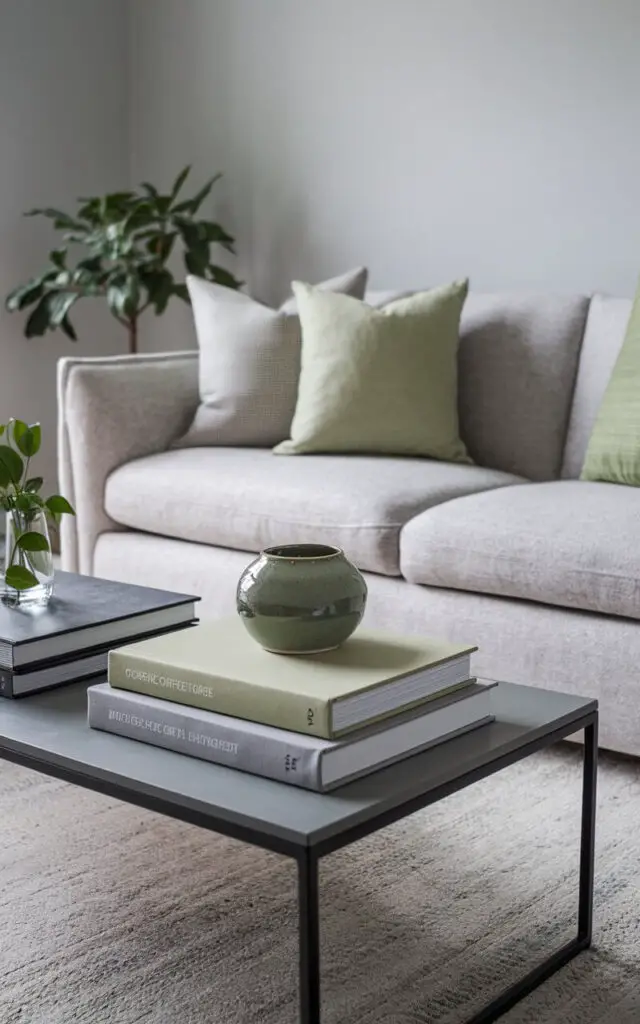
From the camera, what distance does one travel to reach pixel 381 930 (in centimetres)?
164

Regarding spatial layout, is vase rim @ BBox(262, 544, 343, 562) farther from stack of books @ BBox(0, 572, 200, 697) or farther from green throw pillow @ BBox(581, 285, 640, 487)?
green throw pillow @ BBox(581, 285, 640, 487)

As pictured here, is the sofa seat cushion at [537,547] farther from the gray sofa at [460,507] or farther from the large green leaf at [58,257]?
the large green leaf at [58,257]

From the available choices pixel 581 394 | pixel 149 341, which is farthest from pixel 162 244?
pixel 581 394

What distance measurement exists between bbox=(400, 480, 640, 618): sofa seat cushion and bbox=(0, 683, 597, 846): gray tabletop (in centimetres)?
63

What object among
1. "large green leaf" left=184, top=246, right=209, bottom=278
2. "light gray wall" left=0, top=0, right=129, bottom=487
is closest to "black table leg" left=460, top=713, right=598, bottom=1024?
"large green leaf" left=184, top=246, right=209, bottom=278

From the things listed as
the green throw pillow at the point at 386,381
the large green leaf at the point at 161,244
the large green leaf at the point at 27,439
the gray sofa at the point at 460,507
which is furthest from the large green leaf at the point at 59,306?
the large green leaf at the point at 27,439

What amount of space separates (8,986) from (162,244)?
9.71ft

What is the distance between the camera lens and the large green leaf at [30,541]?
5.58 ft

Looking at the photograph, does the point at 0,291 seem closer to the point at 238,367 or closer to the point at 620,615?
the point at 238,367

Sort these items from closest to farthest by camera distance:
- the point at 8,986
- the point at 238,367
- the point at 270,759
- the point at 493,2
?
1. the point at 270,759
2. the point at 8,986
3. the point at 238,367
4. the point at 493,2

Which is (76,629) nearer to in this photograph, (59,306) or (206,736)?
(206,736)

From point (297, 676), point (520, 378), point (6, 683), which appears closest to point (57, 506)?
point (6, 683)

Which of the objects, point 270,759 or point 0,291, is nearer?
point 270,759

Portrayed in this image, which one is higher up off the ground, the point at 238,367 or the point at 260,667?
the point at 238,367
